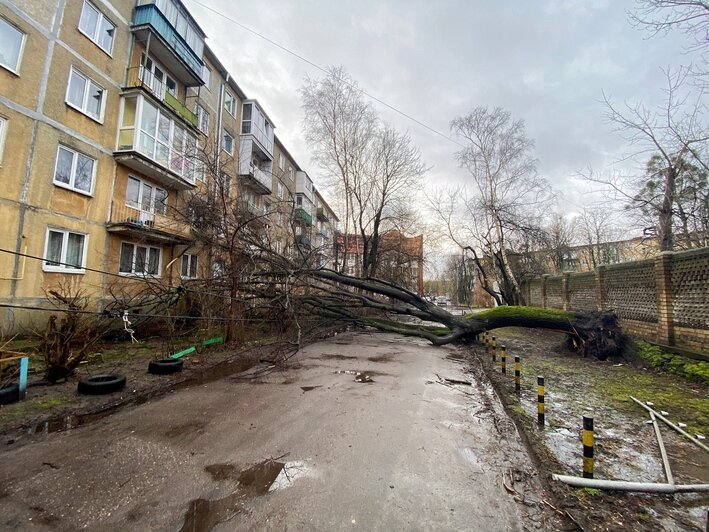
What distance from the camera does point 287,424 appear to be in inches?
175

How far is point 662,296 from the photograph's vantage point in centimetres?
799

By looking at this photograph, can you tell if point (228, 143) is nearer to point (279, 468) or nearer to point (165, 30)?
point (165, 30)

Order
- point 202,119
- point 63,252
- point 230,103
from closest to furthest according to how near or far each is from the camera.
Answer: point 63,252, point 202,119, point 230,103

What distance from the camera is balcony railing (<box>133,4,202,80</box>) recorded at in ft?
44.1

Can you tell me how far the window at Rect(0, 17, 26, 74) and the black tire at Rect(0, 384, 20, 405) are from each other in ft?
33.2

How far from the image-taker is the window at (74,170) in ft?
35.7

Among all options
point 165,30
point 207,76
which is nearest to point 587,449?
point 165,30

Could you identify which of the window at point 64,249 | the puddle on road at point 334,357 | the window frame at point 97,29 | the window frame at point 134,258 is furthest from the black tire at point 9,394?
the window frame at point 97,29

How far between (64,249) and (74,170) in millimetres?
2879

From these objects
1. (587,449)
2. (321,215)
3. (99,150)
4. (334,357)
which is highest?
(321,215)

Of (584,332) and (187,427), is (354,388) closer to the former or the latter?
(187,427)

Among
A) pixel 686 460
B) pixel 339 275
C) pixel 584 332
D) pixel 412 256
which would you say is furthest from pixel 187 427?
pixel 412 256

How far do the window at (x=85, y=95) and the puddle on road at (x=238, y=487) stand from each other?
46.3 ft

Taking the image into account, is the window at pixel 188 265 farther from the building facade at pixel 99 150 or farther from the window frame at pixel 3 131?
the window frame at pixel 3 131
